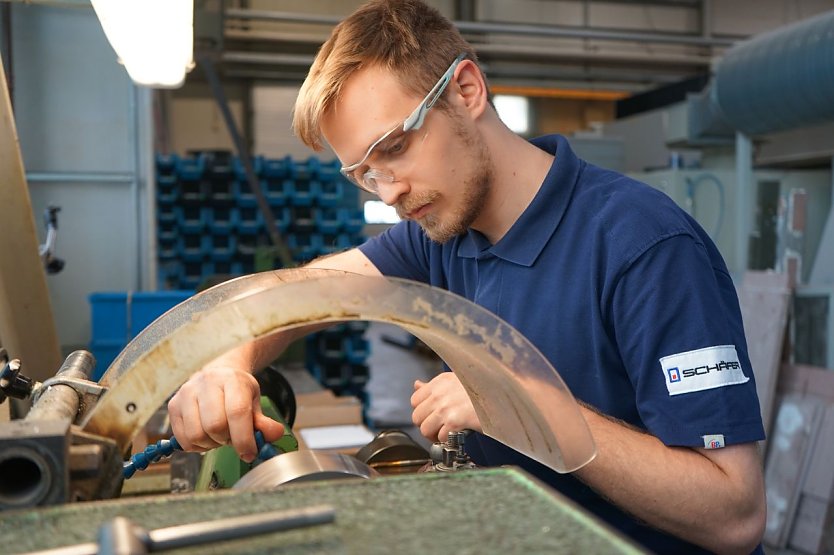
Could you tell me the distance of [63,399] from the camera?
60 cm

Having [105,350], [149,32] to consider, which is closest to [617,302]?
[149,32]

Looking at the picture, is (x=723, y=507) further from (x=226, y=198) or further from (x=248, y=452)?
(x=226, y=198)

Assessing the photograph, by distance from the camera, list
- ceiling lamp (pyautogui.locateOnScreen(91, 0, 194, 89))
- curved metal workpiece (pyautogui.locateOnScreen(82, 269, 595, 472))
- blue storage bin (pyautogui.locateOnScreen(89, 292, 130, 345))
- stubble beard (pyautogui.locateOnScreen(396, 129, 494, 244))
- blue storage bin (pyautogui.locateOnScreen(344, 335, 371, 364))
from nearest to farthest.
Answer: curved metal workpiece (pyautogui.locateOnScreen(82, 269, 595, 472))
stubble beard (pyautogui.locateOnScreen(396, 129, 494, 244))
ceiling lamp (pyautogui.locateOnScreen(91, 0, 194, 89))
blue storage bin (pyautogui.locateOnScreen(89, 292, 130, 345))
blue storage bin (pyautogui.locateOnScreen(344, 335, 371, 364))

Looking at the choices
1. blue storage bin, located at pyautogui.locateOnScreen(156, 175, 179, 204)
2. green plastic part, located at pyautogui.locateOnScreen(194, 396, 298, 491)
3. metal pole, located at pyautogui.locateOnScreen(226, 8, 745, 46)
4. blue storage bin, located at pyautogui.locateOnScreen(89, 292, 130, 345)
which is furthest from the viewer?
metal pole, located at pyautogui.locateOnScreen(226, 8, 745, 46)

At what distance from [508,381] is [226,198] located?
3.88 metres

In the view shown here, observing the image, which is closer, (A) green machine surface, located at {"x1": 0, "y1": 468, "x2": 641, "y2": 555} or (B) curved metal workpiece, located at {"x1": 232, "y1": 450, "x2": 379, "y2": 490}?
(A) green machine surface, located at {"x1": 0, "y1": 468, "x2": 641, "y2": 555}

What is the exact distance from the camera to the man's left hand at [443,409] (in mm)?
757

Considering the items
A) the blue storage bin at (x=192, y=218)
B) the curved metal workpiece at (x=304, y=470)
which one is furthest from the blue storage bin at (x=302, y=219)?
the curved metal workpiece at (x=304, y=470)

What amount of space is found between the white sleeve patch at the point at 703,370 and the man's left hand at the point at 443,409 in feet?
0.80

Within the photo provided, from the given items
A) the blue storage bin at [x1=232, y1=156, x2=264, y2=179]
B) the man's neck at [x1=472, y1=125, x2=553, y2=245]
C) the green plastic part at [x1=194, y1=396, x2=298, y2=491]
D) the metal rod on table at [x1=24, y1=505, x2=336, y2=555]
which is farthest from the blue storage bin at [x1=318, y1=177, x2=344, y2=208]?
the metal rod on table at [x1=24, y1=505, x2=336, y2=555]

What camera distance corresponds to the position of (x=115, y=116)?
308 cm

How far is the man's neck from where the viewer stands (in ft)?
3.47

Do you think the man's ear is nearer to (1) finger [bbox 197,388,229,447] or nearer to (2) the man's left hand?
(2) the man's left hand

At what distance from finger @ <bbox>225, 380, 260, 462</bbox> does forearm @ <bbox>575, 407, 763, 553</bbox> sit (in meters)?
0.36
